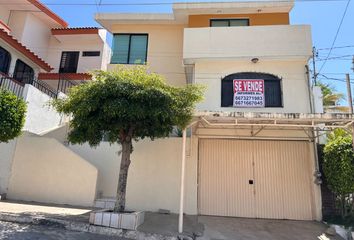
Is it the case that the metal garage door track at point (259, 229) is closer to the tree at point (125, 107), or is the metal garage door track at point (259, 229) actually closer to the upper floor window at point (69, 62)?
the tree at point (125, 107)

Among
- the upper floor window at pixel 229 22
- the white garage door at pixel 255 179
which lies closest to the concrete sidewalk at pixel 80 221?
the white garage door at pixel 255 179

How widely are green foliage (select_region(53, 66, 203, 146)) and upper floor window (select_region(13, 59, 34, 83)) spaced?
8.67 metres

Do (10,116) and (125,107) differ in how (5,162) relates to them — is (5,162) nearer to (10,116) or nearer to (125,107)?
(10,116)

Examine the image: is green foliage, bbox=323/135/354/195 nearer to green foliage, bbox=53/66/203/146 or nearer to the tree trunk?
green foliage, bbox=53/66/203/146

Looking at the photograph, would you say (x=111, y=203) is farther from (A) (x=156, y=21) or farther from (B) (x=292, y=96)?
(A) (x=156, y=21)

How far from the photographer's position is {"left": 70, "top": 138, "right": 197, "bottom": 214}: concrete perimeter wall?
10.5m

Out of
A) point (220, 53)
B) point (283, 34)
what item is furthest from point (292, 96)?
point (220, 53)

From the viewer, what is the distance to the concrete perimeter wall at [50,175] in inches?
408

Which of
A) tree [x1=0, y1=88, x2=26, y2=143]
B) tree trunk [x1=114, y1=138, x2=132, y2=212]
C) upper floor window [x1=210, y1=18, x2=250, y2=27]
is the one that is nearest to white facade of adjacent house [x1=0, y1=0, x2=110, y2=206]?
tree [x1=0, y1=88, x2=26, y2=143]

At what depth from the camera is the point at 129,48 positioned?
47.4ft

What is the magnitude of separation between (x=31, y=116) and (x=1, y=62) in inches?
166

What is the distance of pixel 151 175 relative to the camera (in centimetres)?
1069

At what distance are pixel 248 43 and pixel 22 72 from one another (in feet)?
39.7

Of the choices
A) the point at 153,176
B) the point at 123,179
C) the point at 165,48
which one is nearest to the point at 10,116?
the point at 123,179
